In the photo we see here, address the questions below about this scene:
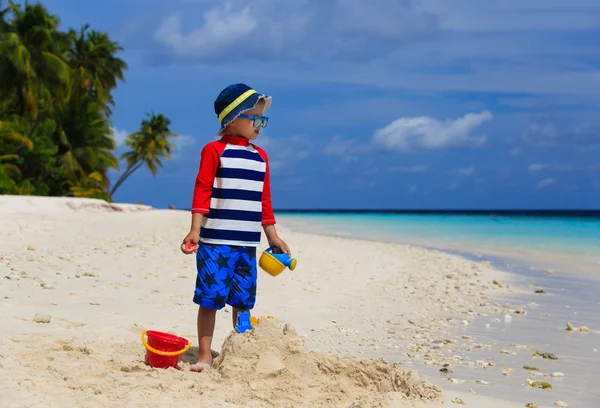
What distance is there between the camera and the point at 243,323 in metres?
3.97

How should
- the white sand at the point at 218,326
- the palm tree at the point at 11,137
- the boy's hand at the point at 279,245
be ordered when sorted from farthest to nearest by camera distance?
the palm tree at the point at 11,137, the boy's hand at the point at 279,245, the white sand at the point at 218,326

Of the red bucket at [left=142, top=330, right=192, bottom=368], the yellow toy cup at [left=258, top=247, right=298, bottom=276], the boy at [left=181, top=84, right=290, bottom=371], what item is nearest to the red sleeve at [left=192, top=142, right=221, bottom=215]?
the boy at [left=181, top=84, right=290, bottom=371]

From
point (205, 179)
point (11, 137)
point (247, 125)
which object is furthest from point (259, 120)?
point (11, 137)

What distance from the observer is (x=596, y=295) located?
925 cm

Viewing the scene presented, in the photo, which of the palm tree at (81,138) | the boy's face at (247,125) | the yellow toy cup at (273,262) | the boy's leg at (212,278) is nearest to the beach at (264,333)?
the boy's leg at (212,278)

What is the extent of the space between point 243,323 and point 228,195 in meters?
0.81

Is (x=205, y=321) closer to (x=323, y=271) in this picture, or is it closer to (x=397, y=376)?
(x=397, y=376)

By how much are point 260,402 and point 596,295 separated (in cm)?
749

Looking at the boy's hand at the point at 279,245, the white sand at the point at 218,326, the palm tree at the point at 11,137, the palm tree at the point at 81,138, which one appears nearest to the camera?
the white sand at the point at 218,326

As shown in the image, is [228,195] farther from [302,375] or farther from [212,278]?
[302,375]

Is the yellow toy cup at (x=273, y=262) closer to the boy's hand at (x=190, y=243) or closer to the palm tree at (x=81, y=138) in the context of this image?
the boy's hand at (x=190, y=243)

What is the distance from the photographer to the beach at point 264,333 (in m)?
3.42

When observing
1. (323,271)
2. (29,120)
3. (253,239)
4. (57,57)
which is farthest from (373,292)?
(29,120)

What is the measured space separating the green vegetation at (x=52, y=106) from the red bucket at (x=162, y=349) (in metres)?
24.4
